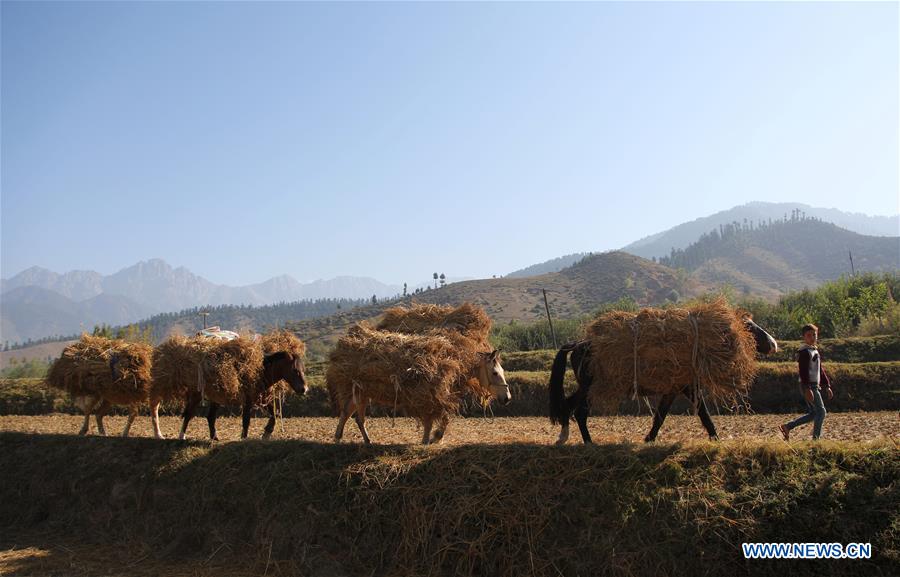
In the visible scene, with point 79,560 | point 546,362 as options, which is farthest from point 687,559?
point 546,362

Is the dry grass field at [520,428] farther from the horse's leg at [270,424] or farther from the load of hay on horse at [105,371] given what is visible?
the load of hay on horse at [105,371]

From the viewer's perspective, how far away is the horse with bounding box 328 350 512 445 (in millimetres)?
9367

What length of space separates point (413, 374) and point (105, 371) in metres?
8.74

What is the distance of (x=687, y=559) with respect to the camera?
238 inches

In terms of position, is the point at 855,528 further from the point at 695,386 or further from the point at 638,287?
the point at 638,287

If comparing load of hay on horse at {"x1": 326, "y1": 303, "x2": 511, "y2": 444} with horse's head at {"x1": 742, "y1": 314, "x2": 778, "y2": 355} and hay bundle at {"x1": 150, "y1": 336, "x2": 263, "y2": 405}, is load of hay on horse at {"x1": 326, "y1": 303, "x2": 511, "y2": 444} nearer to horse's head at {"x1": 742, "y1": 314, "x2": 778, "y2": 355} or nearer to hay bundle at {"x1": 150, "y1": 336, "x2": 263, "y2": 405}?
hay bundle at {"x1": 150, "y1": 336, "x2": 263, "y2": 405}

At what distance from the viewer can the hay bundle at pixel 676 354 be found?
845 cm

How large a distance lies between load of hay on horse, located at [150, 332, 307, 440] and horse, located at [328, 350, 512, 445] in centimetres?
210

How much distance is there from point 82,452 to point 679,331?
1143 centimetres

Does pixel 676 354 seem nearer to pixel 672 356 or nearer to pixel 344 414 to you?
pixel 672 356

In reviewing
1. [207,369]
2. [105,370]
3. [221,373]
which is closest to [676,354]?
[221,373]

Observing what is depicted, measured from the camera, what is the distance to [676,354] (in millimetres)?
8453

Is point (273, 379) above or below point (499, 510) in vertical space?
above

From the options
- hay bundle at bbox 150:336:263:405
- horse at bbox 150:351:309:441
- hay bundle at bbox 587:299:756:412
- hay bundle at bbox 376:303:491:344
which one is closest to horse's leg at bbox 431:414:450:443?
hay bundle at bbox 376:303:491:344
